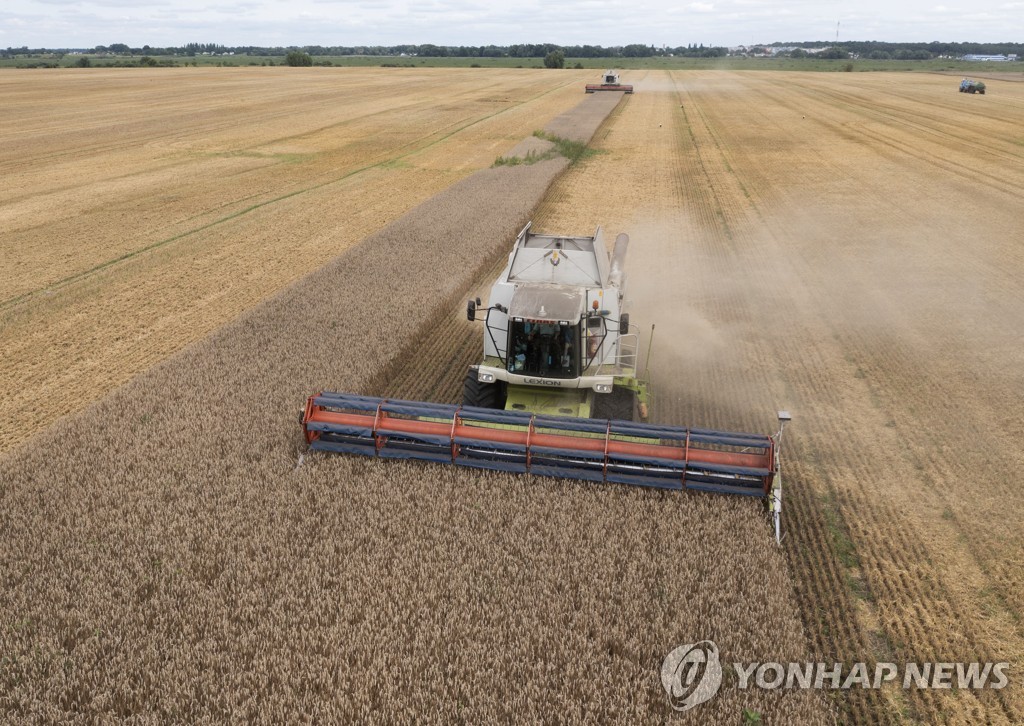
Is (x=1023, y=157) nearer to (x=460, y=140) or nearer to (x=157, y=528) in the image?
(x=460, y=140)

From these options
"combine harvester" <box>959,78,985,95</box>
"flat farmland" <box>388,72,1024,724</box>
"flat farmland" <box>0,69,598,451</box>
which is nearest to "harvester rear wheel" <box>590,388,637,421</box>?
"flat farmland" <box>388,72,1024,724</box>

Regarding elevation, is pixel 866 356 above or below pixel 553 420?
below

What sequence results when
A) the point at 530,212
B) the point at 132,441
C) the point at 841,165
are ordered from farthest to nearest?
the point at 841,165 → the point at 530,212 → the point at 132,441

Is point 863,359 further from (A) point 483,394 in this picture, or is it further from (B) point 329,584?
(B) point 329,584

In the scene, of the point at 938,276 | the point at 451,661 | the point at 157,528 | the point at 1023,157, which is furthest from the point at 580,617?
the point at 1023,157

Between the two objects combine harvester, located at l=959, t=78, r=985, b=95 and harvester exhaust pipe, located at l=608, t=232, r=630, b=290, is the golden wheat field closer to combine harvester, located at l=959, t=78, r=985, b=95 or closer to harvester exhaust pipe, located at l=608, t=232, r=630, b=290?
harvester exhaust pipe, located at l=608, t=232, r=630, b=290

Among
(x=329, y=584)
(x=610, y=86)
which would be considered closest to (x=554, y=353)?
(x=329, y=584)
